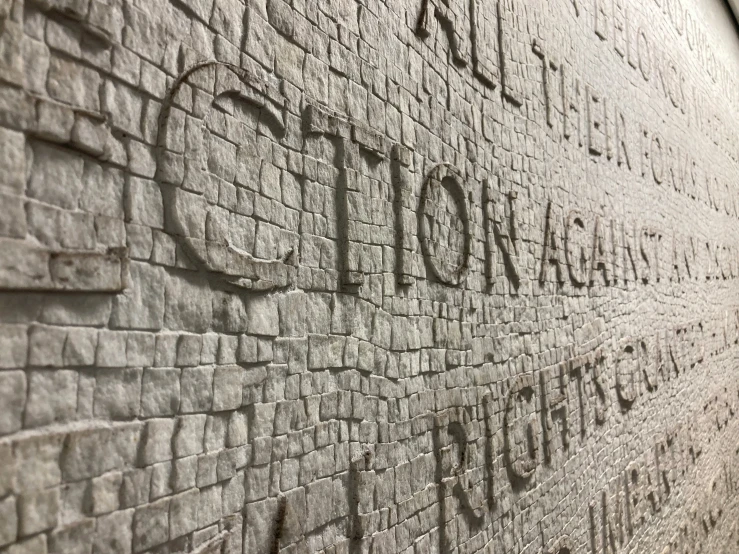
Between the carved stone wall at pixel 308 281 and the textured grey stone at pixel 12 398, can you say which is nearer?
the textured grey stone at pixel 12 398

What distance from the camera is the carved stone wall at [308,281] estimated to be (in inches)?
45.4

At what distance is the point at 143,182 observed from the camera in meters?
1.32

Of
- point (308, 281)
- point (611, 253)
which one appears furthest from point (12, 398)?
point (611, 253)

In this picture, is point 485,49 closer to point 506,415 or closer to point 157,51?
point 506,415

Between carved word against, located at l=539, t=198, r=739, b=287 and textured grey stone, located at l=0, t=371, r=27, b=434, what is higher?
carved word against, located at l=539, t=198, r=739, b=287

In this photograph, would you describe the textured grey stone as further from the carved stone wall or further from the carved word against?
the carved word against

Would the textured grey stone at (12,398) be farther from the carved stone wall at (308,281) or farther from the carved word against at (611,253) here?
the carved word against at (611,253)

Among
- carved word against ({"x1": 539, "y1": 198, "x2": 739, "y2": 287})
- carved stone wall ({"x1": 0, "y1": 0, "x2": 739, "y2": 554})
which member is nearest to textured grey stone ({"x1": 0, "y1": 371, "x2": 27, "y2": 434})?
carved stone wall ({"x1": 0, "y1": 0, "x2": 739, "y2": 554})

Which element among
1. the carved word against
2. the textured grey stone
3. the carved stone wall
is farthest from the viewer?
the carved word against

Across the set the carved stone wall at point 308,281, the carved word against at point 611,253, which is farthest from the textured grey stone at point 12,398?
the carved word against at point 611,253

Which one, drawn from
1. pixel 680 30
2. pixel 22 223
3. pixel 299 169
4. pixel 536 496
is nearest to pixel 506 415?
pixel 536 496

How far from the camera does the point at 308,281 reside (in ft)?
5.84

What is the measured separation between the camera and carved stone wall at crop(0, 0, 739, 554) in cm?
115

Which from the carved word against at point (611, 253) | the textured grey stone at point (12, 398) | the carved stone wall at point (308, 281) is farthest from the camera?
the carved word against at point (611, 253)
